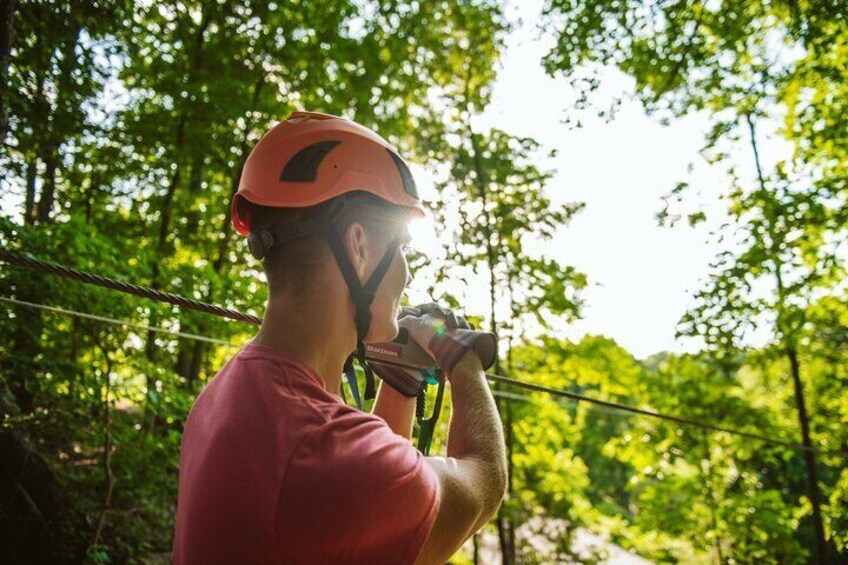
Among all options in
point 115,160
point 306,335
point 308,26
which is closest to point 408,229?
point 306,335

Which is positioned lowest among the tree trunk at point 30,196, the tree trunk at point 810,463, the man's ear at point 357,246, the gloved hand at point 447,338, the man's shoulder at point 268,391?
the tree trunk at point 810,463

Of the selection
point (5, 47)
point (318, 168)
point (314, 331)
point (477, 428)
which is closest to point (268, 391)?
point (314, 331)

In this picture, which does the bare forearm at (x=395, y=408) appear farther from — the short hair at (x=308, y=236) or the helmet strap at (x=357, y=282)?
the short hair at (x=308, y=236)

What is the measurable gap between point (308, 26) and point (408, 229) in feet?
31.7

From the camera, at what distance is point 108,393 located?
5996mm

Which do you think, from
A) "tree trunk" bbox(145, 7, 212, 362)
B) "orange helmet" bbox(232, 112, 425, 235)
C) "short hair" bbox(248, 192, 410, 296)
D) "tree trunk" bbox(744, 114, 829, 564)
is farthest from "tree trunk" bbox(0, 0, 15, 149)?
"tree trunk" bbox(744, 114, 829, 564)

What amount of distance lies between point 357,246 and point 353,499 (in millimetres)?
747

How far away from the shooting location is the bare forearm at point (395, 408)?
185 cm

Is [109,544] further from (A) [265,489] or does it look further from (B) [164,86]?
(A) [265,489]

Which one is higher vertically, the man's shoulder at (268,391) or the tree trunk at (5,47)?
the tree trunk at (5,47)

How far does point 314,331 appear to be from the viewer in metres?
1.32

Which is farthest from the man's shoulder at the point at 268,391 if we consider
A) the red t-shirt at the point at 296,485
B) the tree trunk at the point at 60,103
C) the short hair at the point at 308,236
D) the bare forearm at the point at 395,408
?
the tree trunk at the point at 60,103

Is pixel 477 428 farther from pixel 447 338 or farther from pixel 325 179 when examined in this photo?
pixel 325 179

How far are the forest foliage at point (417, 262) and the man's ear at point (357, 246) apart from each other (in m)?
3.75
